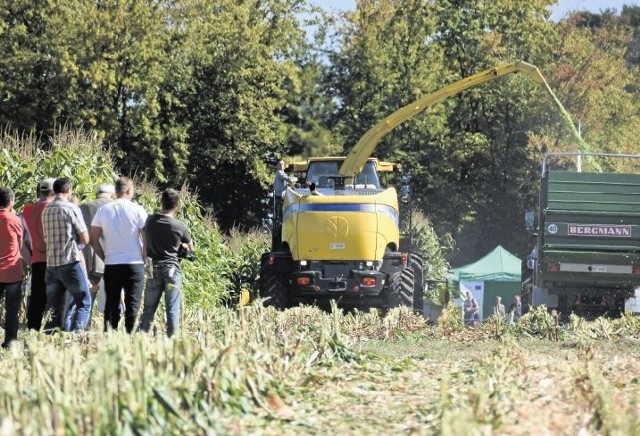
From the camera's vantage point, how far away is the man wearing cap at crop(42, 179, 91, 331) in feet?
42.0

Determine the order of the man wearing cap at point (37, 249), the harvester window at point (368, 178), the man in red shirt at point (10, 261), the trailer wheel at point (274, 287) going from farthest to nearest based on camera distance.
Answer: the harvester window at point (368, 178) → the trailer wheel at point (274, 287) → the man wearing cap at point (37, 249) → the man in red shirt at point (10, 261)

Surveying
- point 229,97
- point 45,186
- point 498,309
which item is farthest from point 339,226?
point 229,97

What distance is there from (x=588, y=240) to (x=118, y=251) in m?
12.7

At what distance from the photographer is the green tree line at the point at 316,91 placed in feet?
131

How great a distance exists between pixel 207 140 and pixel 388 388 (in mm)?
37021

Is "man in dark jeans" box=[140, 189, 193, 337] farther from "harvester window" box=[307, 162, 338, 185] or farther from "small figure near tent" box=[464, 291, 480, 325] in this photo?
"small figure near tent" box=[464, 291, 480, 325]

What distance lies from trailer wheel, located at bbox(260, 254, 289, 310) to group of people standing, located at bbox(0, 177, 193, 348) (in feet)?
26.6

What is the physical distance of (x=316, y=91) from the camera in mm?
54094

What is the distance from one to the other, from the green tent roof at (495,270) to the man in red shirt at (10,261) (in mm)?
25182

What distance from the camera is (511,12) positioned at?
52.9 metres

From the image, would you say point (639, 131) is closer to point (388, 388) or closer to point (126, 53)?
point (126, 53)

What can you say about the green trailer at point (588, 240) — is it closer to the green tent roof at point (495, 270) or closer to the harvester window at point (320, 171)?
the harvester window at point (320, 171)

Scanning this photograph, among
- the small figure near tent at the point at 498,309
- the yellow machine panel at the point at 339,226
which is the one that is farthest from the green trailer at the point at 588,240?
the yellow machine panel at the point at 339,226

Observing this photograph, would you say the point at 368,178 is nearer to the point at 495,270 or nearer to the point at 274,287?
the point at 274,287
